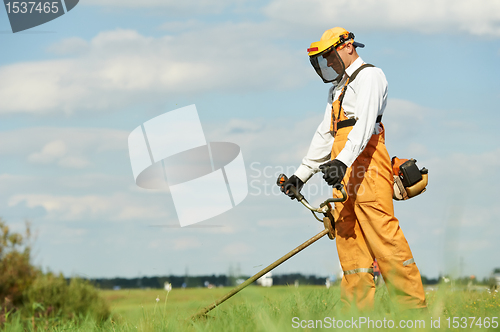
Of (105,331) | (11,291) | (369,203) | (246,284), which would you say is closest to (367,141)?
(369,203)

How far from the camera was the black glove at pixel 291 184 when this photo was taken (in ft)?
13.6

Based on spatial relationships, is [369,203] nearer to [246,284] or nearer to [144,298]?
[246,284]

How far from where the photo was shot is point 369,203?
370 cm

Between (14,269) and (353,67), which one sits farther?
(14,269)

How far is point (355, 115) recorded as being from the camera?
3781 mm

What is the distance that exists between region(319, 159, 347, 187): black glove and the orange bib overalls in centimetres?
27

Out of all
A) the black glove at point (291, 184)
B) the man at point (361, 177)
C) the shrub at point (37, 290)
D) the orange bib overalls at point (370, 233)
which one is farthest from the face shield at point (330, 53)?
the shrub at point (37, 290)

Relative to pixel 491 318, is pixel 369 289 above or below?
below

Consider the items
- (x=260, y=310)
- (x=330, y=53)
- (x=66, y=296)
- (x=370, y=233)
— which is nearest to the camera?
(x=260, y=310)

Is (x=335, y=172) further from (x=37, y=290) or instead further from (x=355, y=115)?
(x=37, y=290)

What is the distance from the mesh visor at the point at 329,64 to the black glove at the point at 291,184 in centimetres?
88

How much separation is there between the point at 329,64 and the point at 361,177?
979mm

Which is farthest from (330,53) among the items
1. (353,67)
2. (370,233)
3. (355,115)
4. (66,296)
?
(66,296)

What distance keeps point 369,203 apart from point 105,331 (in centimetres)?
223
